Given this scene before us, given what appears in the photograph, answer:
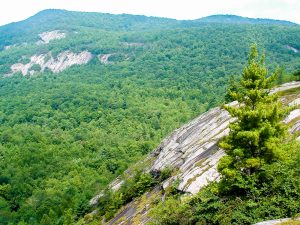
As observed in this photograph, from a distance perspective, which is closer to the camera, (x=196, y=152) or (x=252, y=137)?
(x=252, y=137)

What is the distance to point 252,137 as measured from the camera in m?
26.5

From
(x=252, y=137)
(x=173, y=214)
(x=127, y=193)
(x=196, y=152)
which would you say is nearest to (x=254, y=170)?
(x=252, y=137)

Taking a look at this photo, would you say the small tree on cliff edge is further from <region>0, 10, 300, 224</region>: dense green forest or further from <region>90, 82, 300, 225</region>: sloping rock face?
<region>0, 10, 300, 224</region>: dense green forest

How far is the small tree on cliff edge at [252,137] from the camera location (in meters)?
26.6

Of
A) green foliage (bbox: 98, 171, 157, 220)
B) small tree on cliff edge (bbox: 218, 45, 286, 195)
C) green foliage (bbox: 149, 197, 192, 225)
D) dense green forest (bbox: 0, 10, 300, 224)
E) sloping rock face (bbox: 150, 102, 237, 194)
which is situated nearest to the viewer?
small tree on cliff edge (bbox: 218, 45, 286, 195)

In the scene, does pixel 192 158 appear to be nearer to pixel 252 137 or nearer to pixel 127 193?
pixel 127 193

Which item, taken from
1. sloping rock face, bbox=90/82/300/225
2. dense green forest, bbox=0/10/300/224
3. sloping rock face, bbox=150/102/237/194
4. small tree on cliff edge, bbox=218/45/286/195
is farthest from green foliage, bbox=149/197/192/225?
dense green forest, bbox=0/10/300/224

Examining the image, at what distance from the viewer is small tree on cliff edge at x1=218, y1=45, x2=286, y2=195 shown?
2659 centimetres

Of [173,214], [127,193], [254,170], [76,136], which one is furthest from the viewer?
[76,136]

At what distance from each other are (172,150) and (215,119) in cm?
652

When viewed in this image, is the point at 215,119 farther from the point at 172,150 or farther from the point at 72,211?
the point at 72,211

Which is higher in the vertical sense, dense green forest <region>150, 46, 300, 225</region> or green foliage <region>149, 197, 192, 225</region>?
dense green forest <region>150, 46, 300, 225</region>

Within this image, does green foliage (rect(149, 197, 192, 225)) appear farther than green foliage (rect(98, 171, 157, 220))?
No

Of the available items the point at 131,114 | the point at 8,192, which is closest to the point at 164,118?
the point at 131,114
